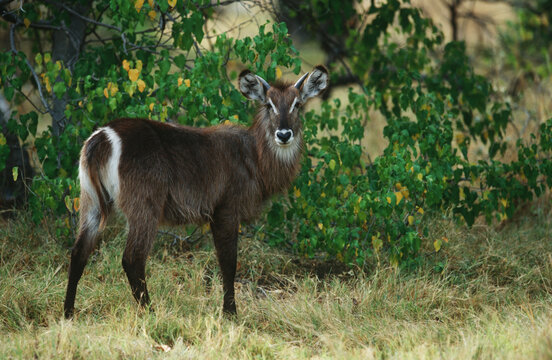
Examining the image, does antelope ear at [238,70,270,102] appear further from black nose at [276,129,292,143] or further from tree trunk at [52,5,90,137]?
tree trunk at [52,5,90,137]

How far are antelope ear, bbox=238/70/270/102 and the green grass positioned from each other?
1321mm

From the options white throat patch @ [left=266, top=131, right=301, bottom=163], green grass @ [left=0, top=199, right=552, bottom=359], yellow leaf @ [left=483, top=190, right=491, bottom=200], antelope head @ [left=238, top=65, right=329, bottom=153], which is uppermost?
antelope head @ [left=238, top=65, right=329, bottom=153]

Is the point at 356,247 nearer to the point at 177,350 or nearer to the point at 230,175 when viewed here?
the point at 230,175

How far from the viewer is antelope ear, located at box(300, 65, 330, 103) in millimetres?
4613

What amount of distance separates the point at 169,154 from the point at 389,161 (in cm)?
163

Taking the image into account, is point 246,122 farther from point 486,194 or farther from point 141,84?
point 486,194

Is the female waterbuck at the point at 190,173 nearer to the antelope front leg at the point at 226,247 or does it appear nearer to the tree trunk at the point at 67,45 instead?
the antelope front leg at the point at 226,247

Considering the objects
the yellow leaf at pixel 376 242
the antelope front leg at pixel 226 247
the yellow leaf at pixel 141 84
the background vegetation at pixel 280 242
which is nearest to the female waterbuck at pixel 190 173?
the antelope front leg at pixel 226 247

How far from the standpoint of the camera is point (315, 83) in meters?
4.71

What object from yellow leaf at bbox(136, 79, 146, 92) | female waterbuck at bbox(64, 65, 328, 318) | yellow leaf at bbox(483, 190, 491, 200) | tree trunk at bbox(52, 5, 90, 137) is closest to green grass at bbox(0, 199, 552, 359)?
female waterbuck at bbox(64, 65, 328, 318)

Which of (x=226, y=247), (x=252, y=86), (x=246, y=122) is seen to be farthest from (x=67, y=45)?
(x=226, y=247)

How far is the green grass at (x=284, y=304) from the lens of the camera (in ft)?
11.4

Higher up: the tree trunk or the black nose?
the tree trunk

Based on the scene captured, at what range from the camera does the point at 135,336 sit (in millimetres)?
3588
